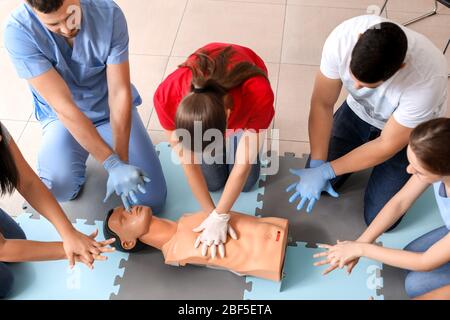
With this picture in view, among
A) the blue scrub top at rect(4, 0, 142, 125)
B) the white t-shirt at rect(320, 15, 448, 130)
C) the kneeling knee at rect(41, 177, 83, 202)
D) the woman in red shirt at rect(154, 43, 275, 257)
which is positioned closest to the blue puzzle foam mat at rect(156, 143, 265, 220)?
the woman in red shirt at rect(154, 43, 275, 257)

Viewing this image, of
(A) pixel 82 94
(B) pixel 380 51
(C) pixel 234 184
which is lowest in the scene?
(C) pixel 234 184

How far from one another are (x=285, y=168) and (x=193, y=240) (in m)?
0.56

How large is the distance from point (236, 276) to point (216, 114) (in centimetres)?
71

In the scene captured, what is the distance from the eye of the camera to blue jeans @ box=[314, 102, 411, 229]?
156 centimetres

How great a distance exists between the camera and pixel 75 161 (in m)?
1.65

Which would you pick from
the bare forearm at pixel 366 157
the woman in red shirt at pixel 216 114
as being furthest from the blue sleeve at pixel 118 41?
the bare forearm at pixel 366 157

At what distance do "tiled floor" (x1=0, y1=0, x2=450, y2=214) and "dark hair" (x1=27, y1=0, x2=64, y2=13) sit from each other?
86 centimetres

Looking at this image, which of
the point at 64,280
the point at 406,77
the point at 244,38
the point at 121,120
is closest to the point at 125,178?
the point at 121,120

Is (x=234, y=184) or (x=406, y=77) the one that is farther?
(x=234, y=184)

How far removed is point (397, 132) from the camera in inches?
53.1

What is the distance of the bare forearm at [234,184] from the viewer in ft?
4.65

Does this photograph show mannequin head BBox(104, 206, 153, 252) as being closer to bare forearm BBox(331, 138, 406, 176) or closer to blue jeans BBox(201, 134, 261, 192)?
blue jeans BBox(201, 134, 261, 192)

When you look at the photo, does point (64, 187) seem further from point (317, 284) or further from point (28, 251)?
point (317, 284)

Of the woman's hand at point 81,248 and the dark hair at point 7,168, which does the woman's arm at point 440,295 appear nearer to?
the woman's hand at point 81,248
